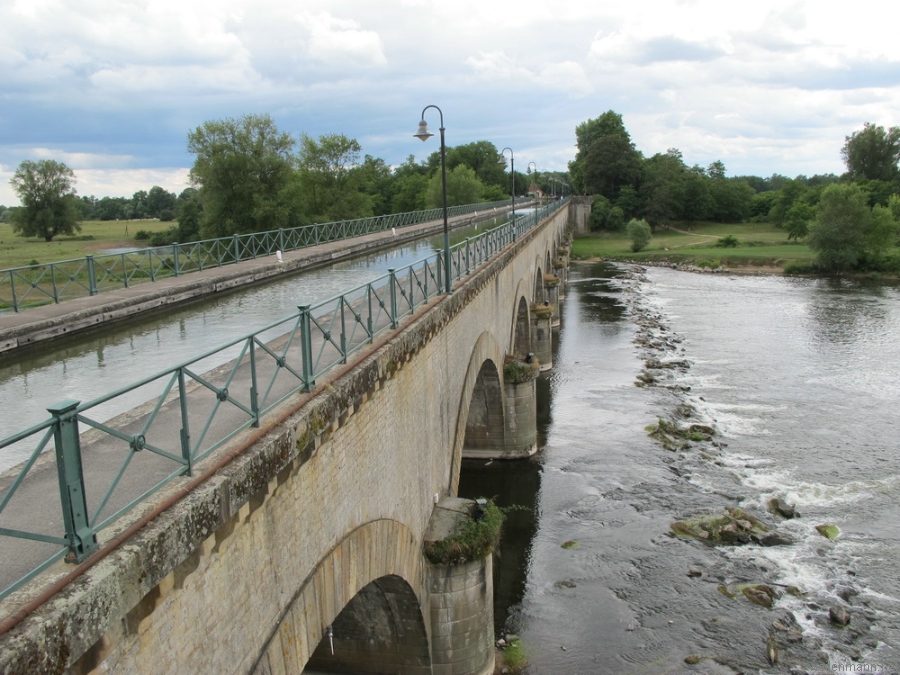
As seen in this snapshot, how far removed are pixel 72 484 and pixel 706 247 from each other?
9397cm

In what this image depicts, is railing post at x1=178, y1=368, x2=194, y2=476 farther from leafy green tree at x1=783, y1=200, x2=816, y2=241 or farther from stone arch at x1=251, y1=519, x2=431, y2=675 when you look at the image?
leafy green tree at x1=783, y1=200, x2=816, y2=241

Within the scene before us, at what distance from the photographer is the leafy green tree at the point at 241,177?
46.3m

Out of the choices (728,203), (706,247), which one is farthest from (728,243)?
(728,203)

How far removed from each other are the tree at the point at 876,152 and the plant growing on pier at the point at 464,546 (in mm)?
118152

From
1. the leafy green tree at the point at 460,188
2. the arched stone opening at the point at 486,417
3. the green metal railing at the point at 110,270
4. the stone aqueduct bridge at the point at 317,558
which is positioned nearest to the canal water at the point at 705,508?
the arched stone opening at the point at 486,417

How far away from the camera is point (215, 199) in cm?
4703

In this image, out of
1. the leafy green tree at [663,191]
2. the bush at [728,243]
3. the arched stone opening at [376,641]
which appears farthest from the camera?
the leafy green tree at [663,191]

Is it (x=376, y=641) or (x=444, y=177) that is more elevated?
(x=444, y=177)

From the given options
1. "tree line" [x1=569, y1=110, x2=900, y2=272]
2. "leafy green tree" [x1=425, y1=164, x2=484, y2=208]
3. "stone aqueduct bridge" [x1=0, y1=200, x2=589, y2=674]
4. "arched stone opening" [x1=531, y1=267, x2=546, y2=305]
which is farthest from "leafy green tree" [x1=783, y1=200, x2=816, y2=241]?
"stone aqueduct bridge" [x1=0, y1=200, x2=589, y2=674]

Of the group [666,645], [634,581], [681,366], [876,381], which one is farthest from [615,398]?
[666,645]

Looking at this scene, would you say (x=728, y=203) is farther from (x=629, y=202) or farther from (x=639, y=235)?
(x=639, y=235)

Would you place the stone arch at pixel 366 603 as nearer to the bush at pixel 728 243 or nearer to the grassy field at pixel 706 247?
the grassy field at pixel 706 247

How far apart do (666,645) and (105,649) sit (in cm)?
1265

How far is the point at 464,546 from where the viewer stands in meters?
11.7
